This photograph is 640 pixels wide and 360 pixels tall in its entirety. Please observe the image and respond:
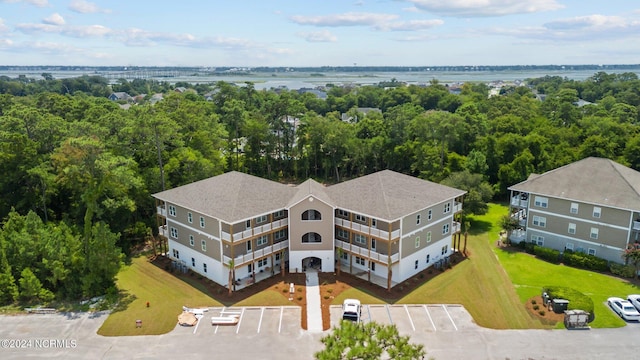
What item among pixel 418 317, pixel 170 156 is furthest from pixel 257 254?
pixel 170 156

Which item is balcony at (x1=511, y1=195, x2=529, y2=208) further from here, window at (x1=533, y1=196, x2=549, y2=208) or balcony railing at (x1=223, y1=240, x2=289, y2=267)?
balcony railing at (x1=223, y1=240, x2=289, y2=267)

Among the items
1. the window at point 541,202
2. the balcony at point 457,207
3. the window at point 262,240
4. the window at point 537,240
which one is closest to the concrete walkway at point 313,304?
the window at point 262,240

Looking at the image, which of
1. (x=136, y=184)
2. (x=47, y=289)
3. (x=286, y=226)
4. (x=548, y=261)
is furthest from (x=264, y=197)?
(x=548, y=261)

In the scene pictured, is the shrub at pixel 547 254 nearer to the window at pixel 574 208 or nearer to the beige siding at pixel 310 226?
the window at pixel 574 208

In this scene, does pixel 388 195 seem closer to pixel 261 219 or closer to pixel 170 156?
pixel 261 219

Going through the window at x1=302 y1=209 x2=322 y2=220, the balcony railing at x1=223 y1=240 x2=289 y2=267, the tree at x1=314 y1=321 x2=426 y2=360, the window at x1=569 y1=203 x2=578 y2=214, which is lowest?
the balcony railing at x1=223 y1=240 x2=289 y2=267

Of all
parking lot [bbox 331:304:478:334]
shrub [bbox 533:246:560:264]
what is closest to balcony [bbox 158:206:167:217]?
parking lot [bbox 331:304:478:334]
